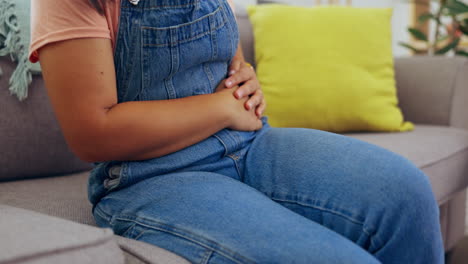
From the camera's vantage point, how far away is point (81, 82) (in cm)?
64

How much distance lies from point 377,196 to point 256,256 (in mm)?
229

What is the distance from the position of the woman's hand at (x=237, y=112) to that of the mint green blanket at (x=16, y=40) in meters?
0.51

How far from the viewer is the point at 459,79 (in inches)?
60.0

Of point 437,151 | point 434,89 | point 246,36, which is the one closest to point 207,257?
point 437,151

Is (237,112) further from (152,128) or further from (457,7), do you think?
(457,7)

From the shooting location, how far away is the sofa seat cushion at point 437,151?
121cm

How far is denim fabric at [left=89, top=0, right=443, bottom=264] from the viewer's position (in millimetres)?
567

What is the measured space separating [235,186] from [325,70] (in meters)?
0.90

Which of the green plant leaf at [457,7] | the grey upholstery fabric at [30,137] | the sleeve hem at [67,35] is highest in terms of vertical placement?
the sleeve hem at [67,35]

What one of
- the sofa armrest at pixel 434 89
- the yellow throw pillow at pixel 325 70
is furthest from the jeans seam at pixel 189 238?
the sofa armrest at pixel 434 89

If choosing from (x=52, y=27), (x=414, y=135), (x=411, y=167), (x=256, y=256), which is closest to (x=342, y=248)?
(x=256, y=256)

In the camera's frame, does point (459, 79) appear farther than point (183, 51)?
Yes

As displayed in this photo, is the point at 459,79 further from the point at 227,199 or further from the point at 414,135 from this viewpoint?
the point at 227,199

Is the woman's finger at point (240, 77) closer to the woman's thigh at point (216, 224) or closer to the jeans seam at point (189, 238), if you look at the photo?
the woman's thigh at point (216, 224)
